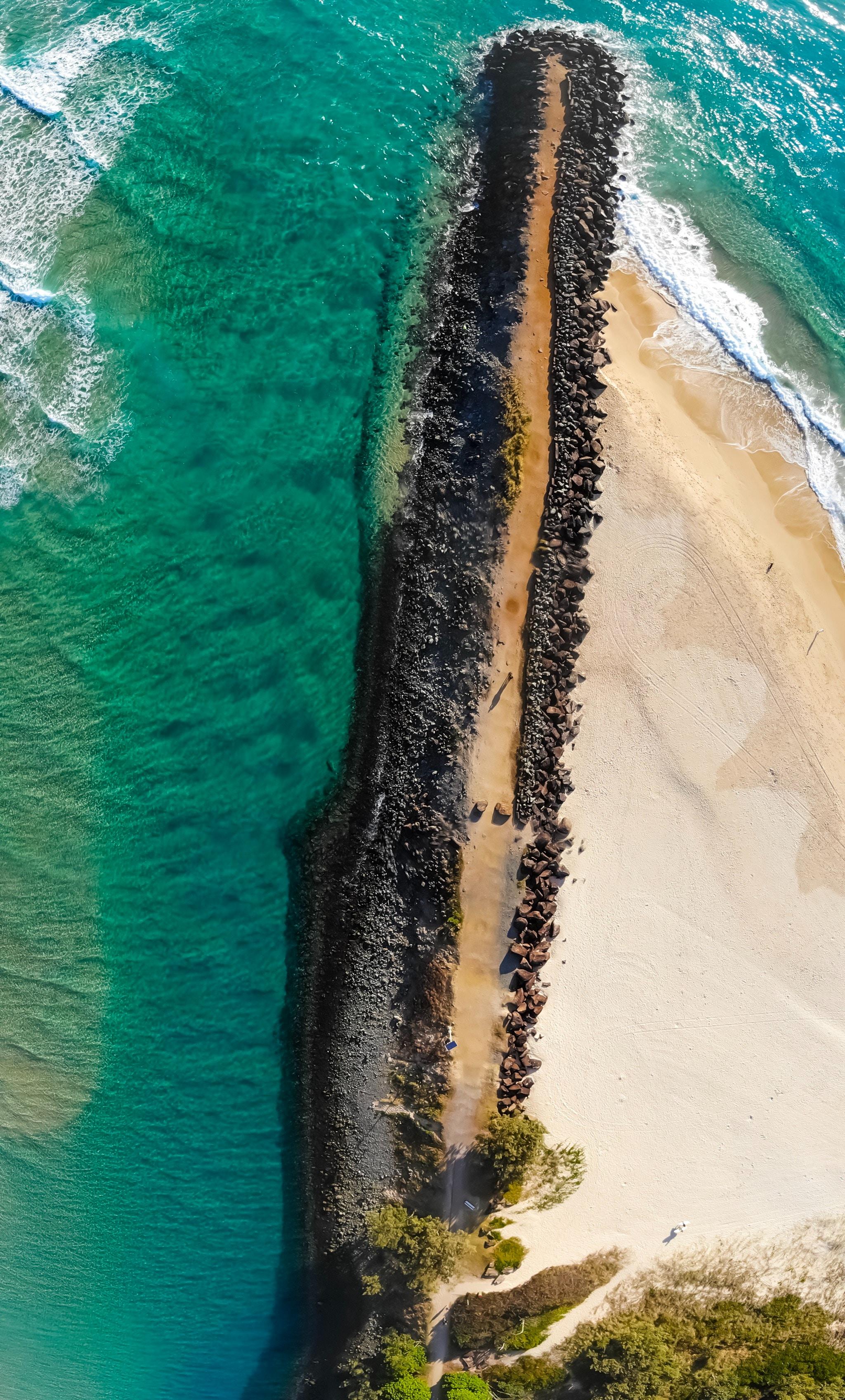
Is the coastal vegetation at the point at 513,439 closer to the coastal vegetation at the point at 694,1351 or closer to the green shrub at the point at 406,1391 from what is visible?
the coastal vegetation at the point at 694,1351

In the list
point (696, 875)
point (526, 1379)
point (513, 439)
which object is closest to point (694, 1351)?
point (526, 1379)

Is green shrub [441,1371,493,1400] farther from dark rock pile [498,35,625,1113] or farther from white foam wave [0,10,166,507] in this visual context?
white foam wave [0,10,166,507]

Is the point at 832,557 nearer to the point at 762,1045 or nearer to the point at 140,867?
the point at 762,1045

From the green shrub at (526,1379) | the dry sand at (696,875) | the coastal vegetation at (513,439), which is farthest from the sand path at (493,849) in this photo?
the dry sand at (696,875)

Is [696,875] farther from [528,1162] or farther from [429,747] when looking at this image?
[528,1162]

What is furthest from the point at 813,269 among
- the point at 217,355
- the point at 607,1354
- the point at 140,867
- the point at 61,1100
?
the point at 61,1100

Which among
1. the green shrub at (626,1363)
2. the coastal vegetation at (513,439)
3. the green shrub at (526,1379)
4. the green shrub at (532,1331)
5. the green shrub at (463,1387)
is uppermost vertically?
the coastal vegetation at (513,439)
